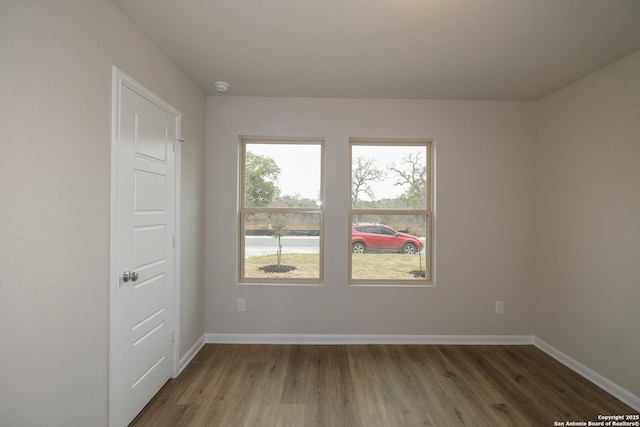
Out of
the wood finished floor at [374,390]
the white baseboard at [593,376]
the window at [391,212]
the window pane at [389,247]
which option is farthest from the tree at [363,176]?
the white baseboard at [593,376]

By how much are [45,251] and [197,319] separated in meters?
1.97

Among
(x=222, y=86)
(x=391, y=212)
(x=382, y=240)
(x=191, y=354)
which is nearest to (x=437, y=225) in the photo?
(x=391, y=212)

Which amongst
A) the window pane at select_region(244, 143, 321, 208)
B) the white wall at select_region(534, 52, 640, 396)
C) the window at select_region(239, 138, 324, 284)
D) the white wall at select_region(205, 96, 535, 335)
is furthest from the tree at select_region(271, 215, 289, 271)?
the white wall at select_region(534, 52, 640, 396)

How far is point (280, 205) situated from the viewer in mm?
3441

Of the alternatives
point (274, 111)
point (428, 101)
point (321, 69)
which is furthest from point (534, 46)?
point (274, 111)

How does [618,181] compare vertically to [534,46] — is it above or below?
below

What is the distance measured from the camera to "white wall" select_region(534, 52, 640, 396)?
234cm

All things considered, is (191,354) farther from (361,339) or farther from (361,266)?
(361,266)

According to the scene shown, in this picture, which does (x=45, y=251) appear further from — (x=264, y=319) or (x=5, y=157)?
(x=264, y=319)

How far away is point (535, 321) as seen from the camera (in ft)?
10.9

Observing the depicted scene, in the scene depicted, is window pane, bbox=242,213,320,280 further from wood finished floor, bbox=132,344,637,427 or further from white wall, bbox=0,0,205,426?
white wall, bbox=0,0,205,426

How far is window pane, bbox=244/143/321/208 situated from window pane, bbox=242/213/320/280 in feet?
0.53

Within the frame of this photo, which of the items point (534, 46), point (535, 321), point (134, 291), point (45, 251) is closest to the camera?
point (45, 251)

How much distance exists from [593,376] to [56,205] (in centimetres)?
406
